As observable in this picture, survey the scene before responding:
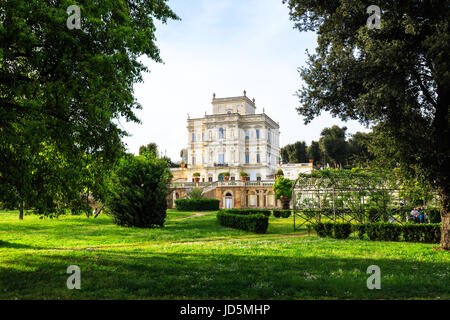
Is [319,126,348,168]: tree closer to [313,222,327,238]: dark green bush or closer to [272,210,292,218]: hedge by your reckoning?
[272,210,292,218]: hedge

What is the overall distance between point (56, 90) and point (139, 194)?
45.1ft

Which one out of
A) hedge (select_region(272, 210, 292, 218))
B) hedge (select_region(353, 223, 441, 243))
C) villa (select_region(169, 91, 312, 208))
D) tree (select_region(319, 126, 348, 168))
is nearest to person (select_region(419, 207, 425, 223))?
hedge (select_region(353, 223, 441, 243))

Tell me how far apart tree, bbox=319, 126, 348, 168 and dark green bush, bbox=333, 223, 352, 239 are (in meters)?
64.7

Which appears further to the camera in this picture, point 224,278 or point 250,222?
point 250,222

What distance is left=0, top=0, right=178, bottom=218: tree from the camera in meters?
7.04

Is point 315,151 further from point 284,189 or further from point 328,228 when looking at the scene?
point 328,228

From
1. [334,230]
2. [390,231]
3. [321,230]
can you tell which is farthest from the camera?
[321,230]

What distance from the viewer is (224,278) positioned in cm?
730

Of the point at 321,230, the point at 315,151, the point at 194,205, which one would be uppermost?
the point at 315,151

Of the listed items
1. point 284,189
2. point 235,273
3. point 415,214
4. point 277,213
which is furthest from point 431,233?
point 284,189

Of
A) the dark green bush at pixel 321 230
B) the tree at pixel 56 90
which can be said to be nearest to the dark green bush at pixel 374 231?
the dark green bush at pixel 321 230

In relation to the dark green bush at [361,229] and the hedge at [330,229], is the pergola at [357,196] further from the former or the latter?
the dark green bush at [361,229]
